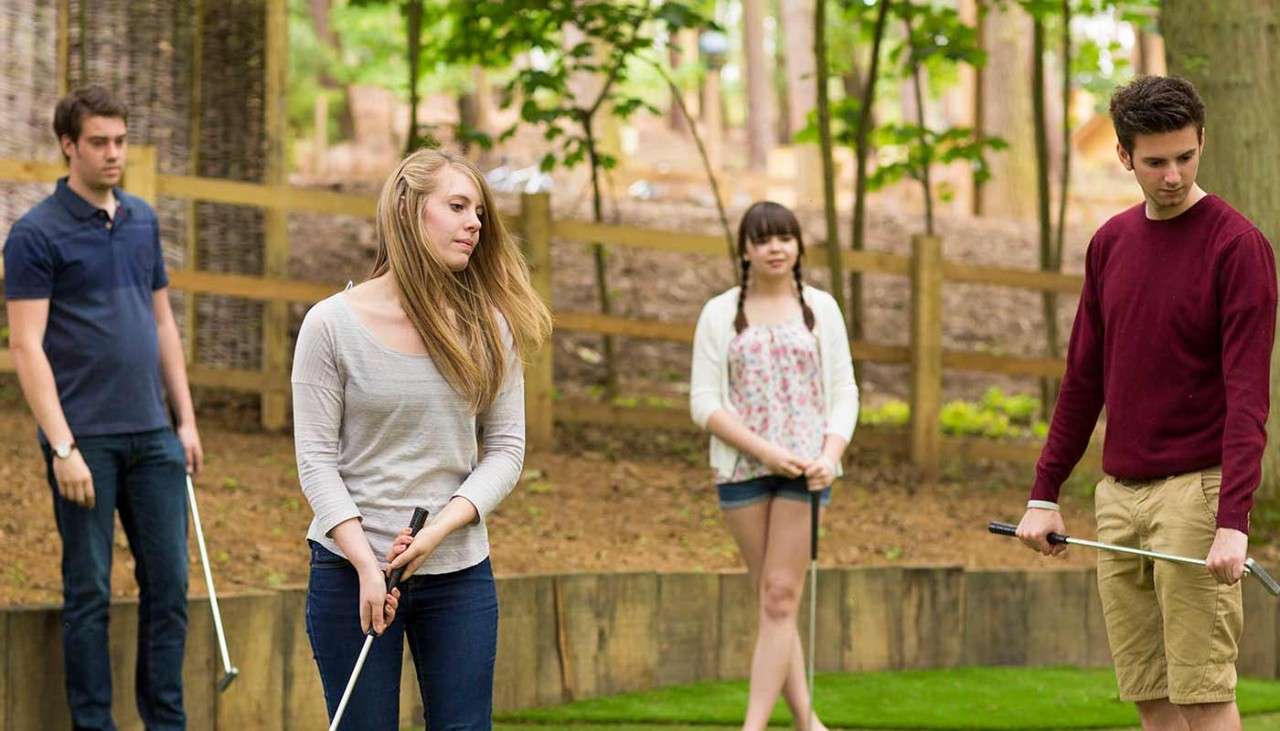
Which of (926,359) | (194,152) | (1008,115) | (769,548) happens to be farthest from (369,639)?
(1008,115)

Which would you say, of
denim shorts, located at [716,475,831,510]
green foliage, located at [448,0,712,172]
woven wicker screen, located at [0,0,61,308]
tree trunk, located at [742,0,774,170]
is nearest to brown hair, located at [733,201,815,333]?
denim shorts, located at [716,475,831,510]

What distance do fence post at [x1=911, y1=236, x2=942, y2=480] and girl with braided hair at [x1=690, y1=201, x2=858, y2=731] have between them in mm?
3011

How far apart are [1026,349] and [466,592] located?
8.64 metres

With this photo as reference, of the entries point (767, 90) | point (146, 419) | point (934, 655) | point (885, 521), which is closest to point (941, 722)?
point (934, 655)

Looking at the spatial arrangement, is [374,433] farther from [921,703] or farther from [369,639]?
[921,703]

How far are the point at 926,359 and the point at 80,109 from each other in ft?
14.2

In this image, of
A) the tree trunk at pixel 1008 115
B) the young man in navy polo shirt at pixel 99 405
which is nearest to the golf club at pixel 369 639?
the young man in navy polo shirt at pixel 99 405

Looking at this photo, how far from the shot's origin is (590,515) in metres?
6.70

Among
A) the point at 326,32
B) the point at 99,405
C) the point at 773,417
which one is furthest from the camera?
the point at 326,32

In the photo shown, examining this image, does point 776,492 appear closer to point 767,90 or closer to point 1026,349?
point 1026,349

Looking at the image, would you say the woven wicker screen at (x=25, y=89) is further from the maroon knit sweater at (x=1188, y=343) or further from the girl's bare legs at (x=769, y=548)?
the maroon knit sweater at (x=1188, y=343)

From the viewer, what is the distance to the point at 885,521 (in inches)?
273

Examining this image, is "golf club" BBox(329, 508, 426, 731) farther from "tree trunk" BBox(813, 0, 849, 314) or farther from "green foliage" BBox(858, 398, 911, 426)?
"green foliage" BBox(858, 398, 911, 426)

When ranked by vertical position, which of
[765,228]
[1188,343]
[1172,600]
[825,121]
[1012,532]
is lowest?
[1172,600]
